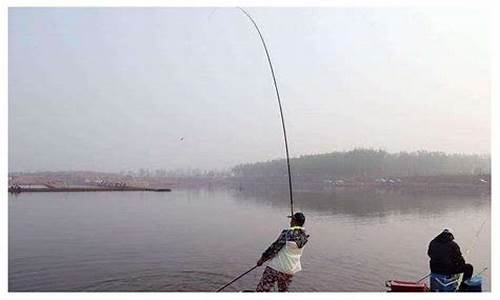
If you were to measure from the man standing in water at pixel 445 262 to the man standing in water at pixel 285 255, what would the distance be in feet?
3.70

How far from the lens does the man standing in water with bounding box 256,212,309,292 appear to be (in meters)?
3.63

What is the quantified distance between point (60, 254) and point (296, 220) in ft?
18.6

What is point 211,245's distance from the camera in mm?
8977

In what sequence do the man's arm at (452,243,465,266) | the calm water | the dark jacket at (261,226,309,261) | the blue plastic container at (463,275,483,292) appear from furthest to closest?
1. the calm water
2. the blue plastic container at (463,275,483,292)
3. the man's arm at (452,243,465,266)
4. the dark jacket at (261,226,309,261)

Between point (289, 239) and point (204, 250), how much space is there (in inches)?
200

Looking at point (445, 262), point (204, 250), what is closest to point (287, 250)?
point (445, 262)

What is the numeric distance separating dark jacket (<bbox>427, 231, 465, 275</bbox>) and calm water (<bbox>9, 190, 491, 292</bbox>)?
2221mm

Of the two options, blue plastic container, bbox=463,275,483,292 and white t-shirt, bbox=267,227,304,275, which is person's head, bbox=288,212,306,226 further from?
blue plastic container, bbox=463,275,483,292

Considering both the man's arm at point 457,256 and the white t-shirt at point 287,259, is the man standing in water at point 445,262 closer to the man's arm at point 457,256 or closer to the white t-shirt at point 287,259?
the man's arm at point 457,256

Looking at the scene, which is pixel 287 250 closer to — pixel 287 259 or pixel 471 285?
pixel 287 259

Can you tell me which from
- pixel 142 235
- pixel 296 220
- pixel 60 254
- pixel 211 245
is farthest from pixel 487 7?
pixel 142 235

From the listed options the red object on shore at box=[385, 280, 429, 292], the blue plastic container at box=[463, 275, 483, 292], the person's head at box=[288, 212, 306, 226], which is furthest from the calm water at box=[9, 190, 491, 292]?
the person's head at box=[288, 212, 306, 226]

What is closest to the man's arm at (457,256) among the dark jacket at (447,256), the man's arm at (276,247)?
the dark jacket at (447,256)

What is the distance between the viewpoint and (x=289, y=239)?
11.9ft
